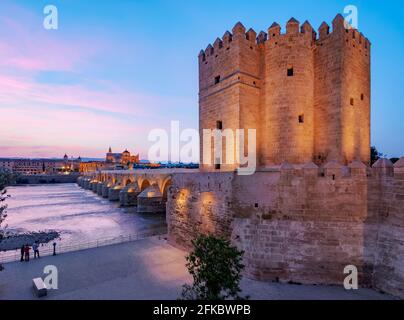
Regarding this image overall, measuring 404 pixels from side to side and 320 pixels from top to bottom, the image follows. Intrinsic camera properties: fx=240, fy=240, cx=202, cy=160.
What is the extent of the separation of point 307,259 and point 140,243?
9.50 meters

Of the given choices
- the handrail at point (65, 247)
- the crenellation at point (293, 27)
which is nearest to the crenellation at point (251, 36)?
the crenellation at point (293, 27)

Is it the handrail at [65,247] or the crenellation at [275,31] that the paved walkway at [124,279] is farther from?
the crenellation at [275,31]

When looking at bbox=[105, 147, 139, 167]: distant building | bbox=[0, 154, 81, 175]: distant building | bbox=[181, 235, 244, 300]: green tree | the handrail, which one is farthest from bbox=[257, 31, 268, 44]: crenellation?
bbox=[0, 154, 81, 175]: distant building

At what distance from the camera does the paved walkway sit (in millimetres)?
8234

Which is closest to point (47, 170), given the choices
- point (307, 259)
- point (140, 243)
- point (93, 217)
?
point (93, 217)

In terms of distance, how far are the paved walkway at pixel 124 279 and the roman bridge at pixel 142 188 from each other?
371 inches

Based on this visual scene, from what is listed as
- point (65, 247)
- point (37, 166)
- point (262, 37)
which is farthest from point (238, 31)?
point (37, 166)

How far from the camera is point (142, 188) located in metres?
37.8

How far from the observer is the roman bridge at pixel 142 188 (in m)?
30.5

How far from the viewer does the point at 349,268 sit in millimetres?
8531

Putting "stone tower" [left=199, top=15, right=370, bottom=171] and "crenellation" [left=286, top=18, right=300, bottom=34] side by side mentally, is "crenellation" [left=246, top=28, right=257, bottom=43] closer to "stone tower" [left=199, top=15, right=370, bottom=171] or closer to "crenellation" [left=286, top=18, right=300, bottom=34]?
"stone tower" [left=199, top=15, right=370, bottom=171]

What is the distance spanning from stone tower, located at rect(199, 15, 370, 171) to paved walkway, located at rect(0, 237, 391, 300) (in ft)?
20.3

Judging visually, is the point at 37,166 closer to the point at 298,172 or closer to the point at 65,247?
the point at 65,247
